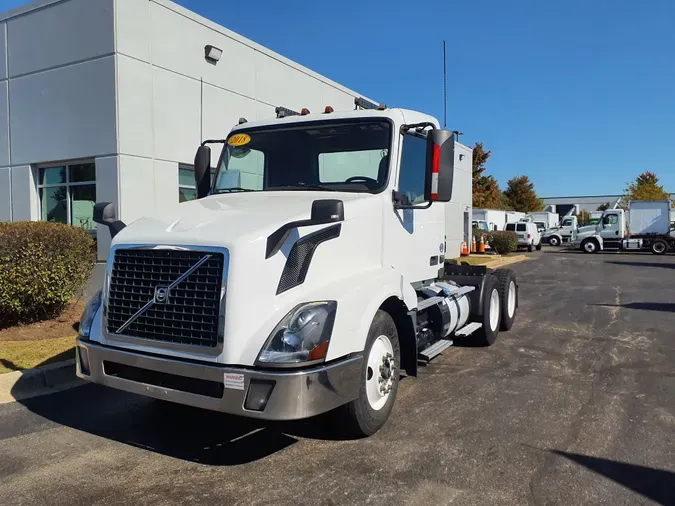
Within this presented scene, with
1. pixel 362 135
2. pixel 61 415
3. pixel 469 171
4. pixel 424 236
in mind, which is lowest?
pixel 61 415

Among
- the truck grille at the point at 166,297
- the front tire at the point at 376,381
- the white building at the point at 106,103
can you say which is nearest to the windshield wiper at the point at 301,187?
the front tire at the point at 376,381

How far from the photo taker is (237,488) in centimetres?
347

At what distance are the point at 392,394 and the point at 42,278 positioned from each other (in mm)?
5528

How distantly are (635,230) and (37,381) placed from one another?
35.8m

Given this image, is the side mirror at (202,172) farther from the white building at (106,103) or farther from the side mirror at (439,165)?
the white building at (106,103)

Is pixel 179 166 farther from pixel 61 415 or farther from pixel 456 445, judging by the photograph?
pixel 456 445

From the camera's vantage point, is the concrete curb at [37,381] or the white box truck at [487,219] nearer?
the concrete curb at [37,381]

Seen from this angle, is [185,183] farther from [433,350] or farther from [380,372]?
[380,372]

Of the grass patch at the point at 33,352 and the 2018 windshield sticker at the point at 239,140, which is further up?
the 2018 windshield sticker at the point at 239,140

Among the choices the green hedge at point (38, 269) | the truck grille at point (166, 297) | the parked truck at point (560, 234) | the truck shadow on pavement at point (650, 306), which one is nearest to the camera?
the truck grille at point (166, 297)

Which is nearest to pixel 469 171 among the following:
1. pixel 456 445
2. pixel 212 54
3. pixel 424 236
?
pixel 212 54

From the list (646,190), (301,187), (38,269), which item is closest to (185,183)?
(38,269)

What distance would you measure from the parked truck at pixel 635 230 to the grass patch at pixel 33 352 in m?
34.0

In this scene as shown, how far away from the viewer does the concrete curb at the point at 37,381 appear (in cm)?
548
